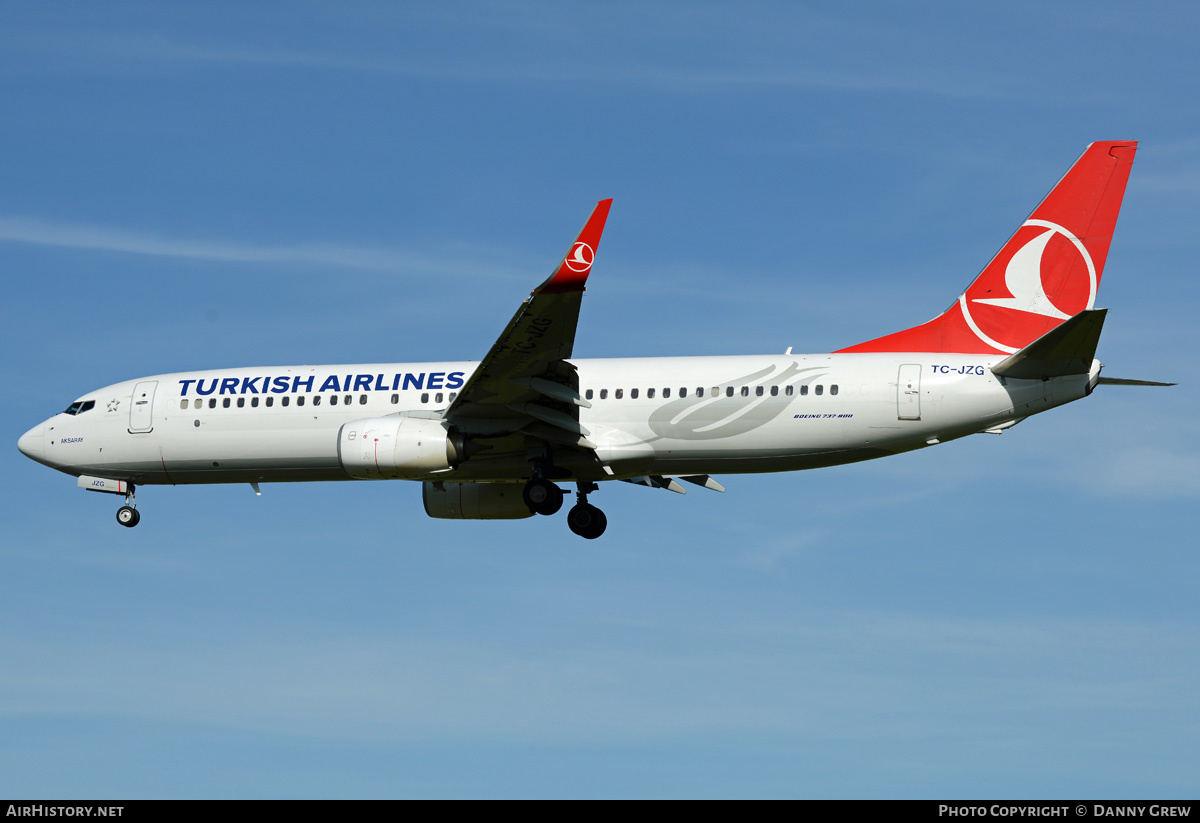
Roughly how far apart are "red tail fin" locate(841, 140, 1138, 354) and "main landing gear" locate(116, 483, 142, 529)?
17.0 meters

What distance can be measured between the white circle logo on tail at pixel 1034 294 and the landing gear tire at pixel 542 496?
9.58m

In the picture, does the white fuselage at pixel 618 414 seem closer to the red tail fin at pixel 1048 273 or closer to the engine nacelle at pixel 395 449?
the engine nacelle at pixel 395 449

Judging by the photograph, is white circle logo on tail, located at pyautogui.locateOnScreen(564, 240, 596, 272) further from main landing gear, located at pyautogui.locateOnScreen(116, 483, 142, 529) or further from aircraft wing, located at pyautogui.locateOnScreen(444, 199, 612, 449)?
main landing gear, located at pyautogui.locateOnScreen(116, 483, 142, 529)

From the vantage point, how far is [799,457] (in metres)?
29.6

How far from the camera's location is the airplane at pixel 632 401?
28469 mm

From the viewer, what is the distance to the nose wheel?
32875 millimetres

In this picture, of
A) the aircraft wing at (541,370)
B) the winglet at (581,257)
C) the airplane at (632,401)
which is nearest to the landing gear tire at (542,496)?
the airplane at (632,401)

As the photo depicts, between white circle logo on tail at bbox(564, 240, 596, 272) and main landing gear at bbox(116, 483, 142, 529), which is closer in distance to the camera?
white circle logo on tail at bbox(564, 240, 596, 272)

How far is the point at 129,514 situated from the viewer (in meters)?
33.9

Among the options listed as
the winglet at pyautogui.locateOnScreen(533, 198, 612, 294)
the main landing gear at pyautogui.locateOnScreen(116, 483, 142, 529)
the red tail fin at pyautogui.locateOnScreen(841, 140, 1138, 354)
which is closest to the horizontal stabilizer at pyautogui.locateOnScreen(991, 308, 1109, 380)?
the red tail fin at pyautogui.locateOnScreen(841, 140, 1138, 354)

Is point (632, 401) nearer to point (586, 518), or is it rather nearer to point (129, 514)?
point (586, 518)

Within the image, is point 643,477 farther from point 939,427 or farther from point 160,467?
point 160,467
